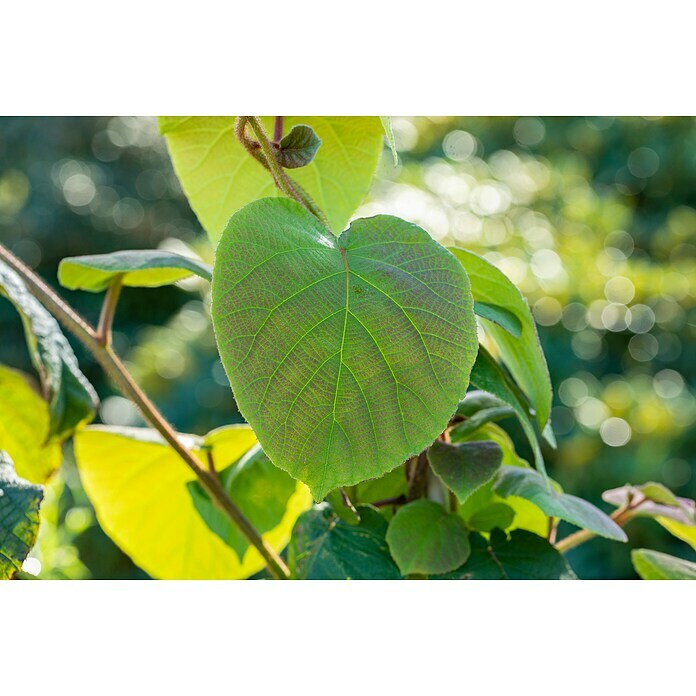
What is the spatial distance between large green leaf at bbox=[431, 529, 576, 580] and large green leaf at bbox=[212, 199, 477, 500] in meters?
0.14

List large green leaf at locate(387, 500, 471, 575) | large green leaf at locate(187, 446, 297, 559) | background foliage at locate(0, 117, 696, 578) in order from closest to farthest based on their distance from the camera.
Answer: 1. large green leaf at locate(387, 500, 471, 575)
2. large green leaf at locate(187, 446, 297, 559)
3. background foliage at locate(0, 117, 696, 578)

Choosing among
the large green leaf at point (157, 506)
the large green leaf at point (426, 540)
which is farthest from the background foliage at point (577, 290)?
the large green leaf at point (426, 540)

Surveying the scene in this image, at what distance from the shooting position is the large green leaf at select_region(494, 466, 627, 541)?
31 cm

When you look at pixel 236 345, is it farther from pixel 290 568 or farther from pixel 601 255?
pixel 601 255

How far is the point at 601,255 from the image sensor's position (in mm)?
1699

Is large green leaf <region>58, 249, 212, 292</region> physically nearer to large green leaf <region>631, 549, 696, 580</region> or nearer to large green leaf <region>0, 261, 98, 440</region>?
large green leaf <region>0, 261, 98, 440</region>

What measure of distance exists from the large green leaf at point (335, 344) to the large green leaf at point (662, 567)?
0.66ft

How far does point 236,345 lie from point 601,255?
157cm

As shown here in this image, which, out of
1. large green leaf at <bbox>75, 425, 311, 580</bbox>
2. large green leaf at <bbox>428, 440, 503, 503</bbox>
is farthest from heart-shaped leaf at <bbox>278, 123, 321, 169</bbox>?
large green leaf at <bbox>75, 425, 311, 580</bbox>

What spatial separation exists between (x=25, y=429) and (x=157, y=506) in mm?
91

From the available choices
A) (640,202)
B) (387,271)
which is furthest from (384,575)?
(640,202)

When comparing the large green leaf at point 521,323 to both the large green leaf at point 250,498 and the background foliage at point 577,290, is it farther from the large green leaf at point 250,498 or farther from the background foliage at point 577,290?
the background foliage at point 577,290

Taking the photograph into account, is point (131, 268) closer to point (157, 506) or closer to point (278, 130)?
point (278, 130)

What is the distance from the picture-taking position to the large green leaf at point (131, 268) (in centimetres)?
36
